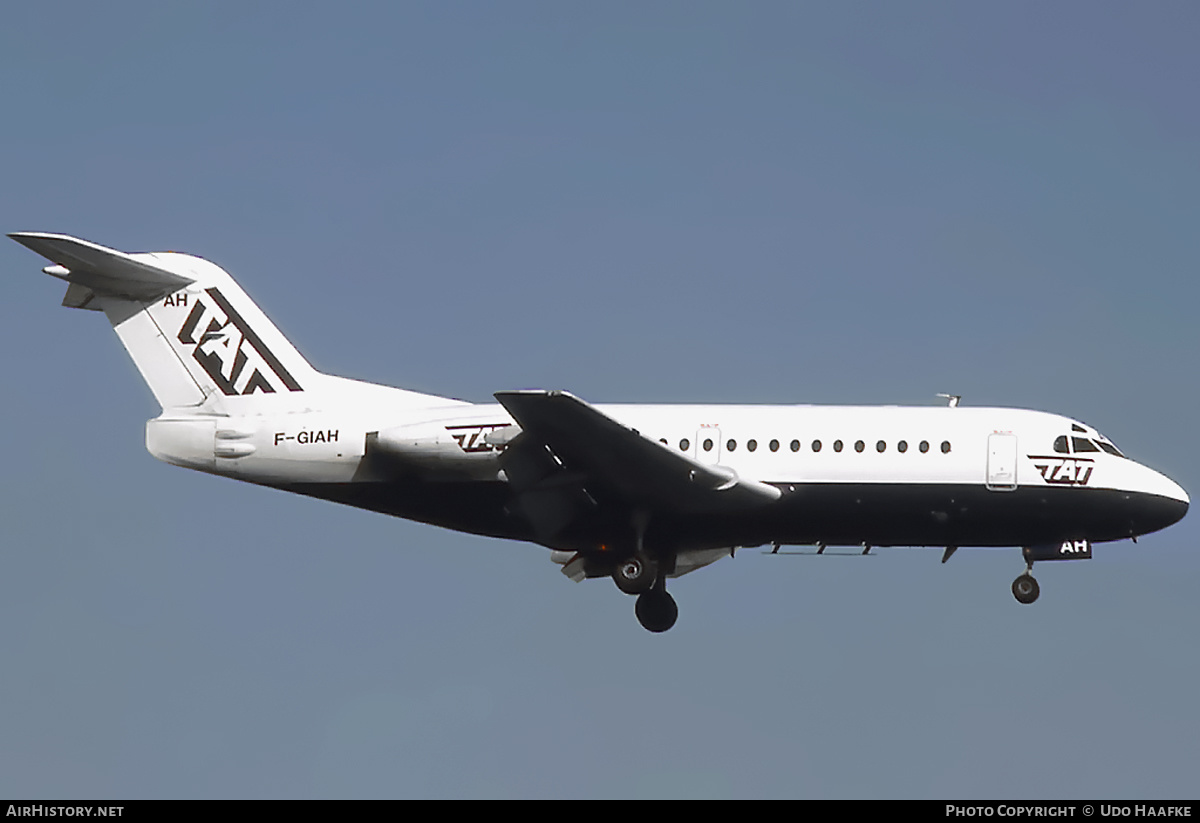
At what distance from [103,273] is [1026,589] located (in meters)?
18.5

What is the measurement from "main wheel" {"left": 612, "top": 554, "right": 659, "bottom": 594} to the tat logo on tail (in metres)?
7.15

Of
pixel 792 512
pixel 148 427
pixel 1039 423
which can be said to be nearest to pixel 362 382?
pixel 148 427

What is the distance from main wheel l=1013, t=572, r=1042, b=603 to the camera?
3192cm

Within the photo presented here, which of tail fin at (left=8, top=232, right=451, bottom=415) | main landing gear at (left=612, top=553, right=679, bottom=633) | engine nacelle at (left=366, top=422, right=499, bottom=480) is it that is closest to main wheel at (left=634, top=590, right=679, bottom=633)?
main landing gear at (left=612, top=553, right=679, bottom=633)

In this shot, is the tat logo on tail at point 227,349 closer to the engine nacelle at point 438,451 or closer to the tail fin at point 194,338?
the tail fin at point 194,338

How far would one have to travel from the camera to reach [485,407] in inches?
1247

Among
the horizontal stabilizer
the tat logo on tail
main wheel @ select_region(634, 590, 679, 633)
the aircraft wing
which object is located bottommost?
main wheel @ select_region(634, 590, 679, 633)

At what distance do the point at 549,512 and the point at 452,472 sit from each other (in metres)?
1.95

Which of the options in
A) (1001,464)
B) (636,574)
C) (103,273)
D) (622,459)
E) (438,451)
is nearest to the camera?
(622,459)

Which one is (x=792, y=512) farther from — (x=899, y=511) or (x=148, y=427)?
(x=148, y=427)

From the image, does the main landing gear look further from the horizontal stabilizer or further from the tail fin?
the horizontal stabilizer

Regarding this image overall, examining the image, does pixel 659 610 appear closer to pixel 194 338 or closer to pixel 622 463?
pixel 622 463

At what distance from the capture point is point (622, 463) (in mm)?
29953

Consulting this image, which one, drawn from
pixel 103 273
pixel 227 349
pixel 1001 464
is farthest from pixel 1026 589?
pixel 103 273
